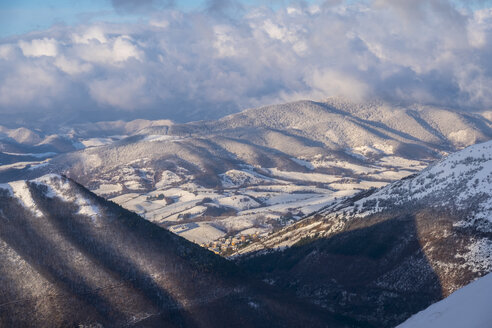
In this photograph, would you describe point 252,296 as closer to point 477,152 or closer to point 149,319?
point 149,319

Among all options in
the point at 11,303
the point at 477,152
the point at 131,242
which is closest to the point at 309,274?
the point at 131,242

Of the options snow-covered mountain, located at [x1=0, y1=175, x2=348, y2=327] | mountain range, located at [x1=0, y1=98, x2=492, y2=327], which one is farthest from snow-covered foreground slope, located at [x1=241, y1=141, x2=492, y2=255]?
snow-covered mountain, located at [x1=0, y1=175, x2=348, y2=327]

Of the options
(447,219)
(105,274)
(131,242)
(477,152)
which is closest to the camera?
(105,274)

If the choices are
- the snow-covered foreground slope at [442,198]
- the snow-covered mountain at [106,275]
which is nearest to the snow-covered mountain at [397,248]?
the snow-covered foreground slope at [442,198]

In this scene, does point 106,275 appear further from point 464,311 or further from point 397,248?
point 464,311

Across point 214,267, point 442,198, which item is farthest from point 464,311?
point 442,198
